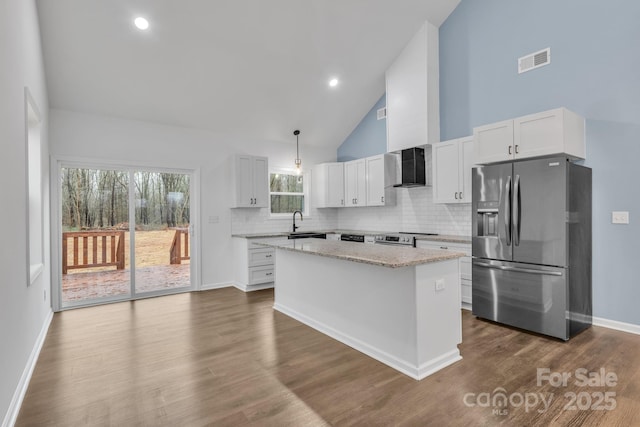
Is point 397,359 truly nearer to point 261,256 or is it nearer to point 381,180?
point 261,256

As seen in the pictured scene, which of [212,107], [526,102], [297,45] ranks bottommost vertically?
[526,102]

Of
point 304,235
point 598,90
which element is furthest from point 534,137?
point 304,235

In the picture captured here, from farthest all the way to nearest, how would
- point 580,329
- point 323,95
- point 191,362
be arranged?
point 323,95 < point 580,329 < point 191,362

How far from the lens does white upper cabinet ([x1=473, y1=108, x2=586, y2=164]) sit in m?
3.43

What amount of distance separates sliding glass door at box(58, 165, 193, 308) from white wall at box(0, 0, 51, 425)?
1.94 m

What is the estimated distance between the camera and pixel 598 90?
12.1 feet

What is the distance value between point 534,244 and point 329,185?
4.00 metres

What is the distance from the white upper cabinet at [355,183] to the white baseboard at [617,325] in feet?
11.9

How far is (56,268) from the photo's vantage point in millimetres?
4562

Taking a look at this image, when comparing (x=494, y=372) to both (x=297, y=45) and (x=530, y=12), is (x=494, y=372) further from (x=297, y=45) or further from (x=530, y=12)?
(x=297, y=45)

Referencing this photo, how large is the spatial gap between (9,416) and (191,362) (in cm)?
117

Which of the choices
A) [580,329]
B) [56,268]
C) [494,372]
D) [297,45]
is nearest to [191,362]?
[494,372]

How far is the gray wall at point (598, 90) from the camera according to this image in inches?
138

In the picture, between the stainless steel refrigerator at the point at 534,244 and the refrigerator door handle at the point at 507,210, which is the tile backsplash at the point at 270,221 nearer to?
the stainless steel refrigerator at the point at 534,244
